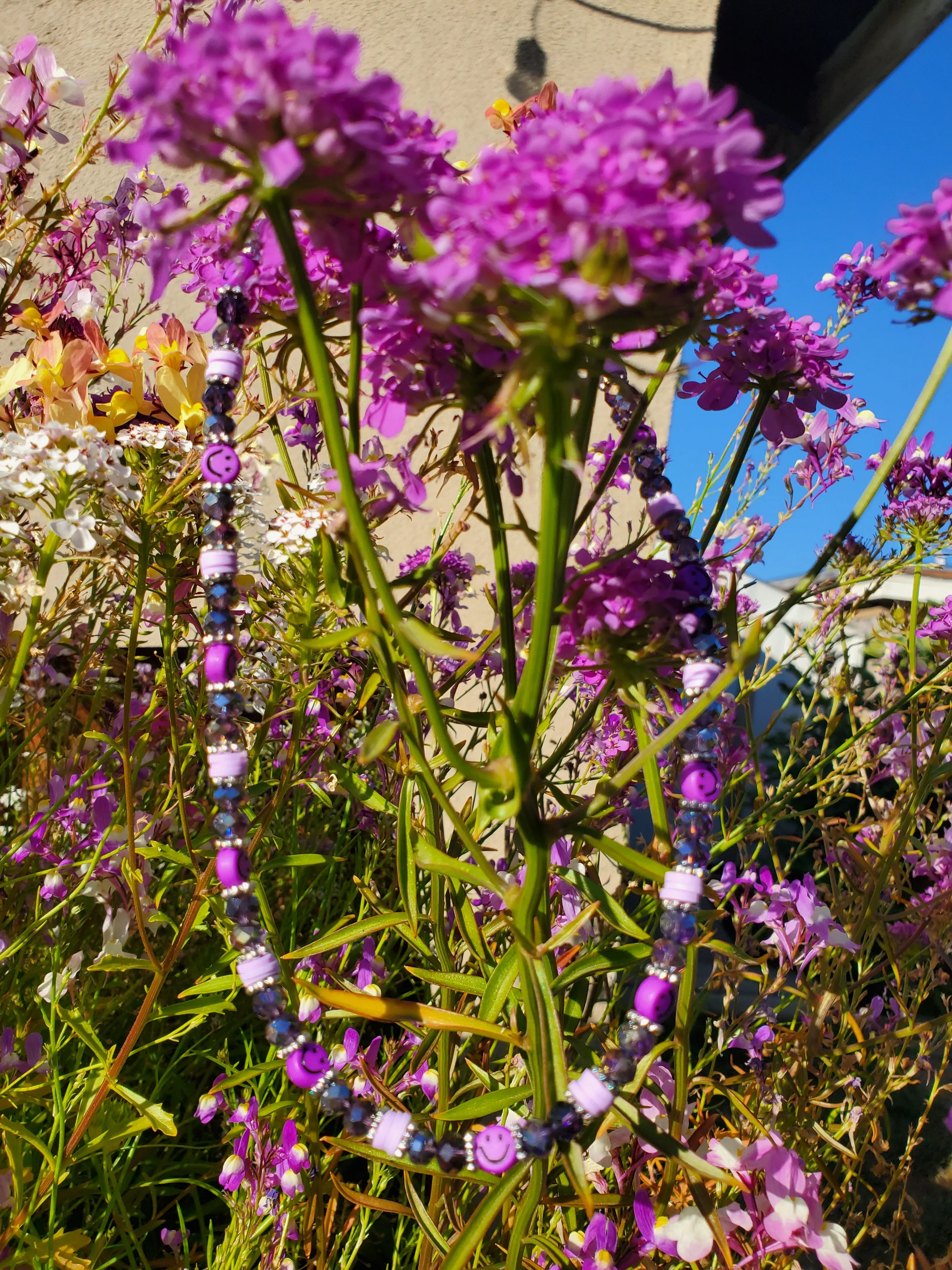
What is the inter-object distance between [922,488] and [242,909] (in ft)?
2.48

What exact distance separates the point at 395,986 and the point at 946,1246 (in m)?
0.91

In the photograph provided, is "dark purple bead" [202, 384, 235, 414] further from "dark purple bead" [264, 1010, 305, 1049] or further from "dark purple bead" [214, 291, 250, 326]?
"dark purple bead" [264, 1010, 305, 1049]

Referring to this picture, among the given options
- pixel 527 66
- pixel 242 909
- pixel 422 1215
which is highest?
pixel 527 66

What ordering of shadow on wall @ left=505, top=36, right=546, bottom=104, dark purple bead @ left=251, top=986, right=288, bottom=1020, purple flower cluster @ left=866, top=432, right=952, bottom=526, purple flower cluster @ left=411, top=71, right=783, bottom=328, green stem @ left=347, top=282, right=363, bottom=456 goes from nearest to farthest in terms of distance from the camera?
purple flower cluster @ left=411, top=71, right=783, bottom=328
green stem @ left=347, top=282, right=363, bottom=456
dark purple bead @ left=251, top=986, right=288, bottom=1020
purple flower cluster @ left=866, top=432, right=952, bottom=526
shadow on wall @ left=505, top=36, right=546, bottom=104

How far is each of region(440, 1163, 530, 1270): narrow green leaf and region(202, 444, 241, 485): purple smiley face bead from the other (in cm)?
44

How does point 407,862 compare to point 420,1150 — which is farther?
point 407,862

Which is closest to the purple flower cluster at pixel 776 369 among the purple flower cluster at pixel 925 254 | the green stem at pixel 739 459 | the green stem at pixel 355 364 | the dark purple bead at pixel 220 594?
the green stem at pixel 739 459

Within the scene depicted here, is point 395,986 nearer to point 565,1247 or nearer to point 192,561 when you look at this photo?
point 565,1247

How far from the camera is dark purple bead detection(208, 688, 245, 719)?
→ 0.50 m

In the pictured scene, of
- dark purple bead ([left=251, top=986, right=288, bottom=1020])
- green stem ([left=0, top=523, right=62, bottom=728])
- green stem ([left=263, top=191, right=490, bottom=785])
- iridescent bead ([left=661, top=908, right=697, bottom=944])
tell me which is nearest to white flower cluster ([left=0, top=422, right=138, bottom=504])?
green stem ([left=0, top=523, right=62, bottom=728])

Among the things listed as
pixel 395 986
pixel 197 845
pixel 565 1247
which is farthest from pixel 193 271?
pixel 395 986

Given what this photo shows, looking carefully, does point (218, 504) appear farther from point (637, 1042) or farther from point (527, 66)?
point (527, 66)

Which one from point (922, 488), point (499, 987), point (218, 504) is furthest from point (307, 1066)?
point (922, 488)

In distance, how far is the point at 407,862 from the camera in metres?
0.60
